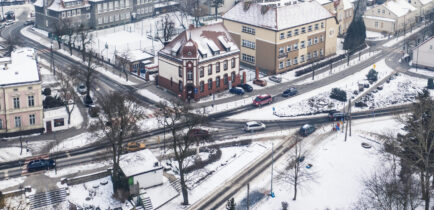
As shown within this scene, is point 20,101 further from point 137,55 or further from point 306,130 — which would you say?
point 306,130

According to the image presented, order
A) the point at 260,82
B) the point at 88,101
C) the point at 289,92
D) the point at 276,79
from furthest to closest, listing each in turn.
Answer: the point at 276,79 → the point at 260,82 → the point at 289,92 → the point at 88,101

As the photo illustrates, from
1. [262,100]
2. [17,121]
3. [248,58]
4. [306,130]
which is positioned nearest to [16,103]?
[17,121]

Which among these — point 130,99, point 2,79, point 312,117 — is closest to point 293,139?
point 312,117

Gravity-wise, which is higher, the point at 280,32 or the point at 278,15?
the point at 278,15

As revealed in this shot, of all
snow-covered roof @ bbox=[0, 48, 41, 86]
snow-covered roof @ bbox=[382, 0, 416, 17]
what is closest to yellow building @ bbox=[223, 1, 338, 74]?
snow-covered roof @ bbox=[382, 0, 416, 17]

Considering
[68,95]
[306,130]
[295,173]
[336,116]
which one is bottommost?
[295,173]

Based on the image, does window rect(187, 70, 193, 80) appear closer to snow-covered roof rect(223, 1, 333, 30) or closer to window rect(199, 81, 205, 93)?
window rect(199, 81, 205, 93)
